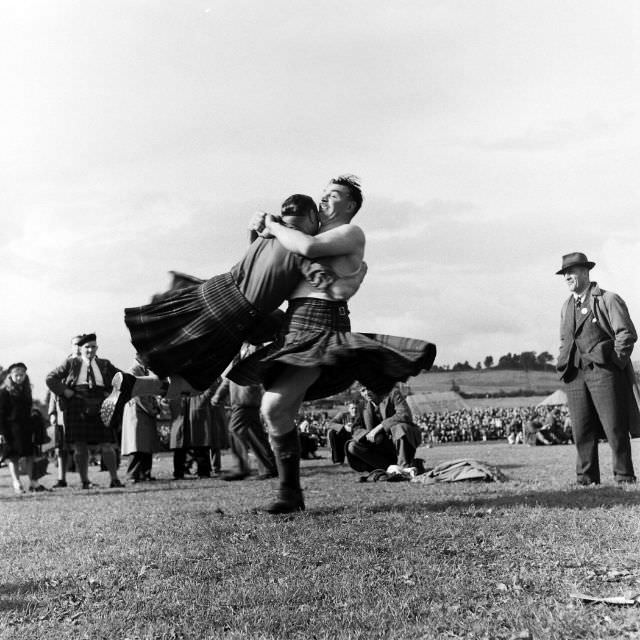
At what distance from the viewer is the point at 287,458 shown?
528cm

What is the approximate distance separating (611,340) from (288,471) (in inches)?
163

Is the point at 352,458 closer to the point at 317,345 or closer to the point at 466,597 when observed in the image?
the point at 317,345

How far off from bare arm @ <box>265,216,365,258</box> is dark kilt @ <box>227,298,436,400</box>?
0.36 metres

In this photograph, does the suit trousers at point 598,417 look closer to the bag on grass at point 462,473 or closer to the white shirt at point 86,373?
the bag on grass at point 462,473

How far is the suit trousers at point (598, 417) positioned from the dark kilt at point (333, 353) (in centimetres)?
357

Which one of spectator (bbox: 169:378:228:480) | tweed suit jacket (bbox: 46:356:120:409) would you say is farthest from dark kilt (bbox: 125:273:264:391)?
spectator (bbox: 169:378:228:480)

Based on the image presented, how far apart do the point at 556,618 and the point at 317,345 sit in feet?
7.80

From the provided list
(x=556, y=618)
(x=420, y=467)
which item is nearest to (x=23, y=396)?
(x=420, y=467)

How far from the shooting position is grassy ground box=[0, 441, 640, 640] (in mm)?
2797

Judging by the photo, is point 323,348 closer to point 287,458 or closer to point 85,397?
point 287,458

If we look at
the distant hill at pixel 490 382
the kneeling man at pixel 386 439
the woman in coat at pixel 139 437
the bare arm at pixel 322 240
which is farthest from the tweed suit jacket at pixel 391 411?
the distant hill at pixel 490 382

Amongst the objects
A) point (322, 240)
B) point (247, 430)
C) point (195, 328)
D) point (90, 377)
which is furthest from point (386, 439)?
point (322, 240)

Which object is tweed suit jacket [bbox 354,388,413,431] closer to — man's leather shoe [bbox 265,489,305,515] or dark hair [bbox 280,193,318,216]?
man's leather shoe [bbox 265,489,305,515]

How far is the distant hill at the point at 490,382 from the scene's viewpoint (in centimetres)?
8181
